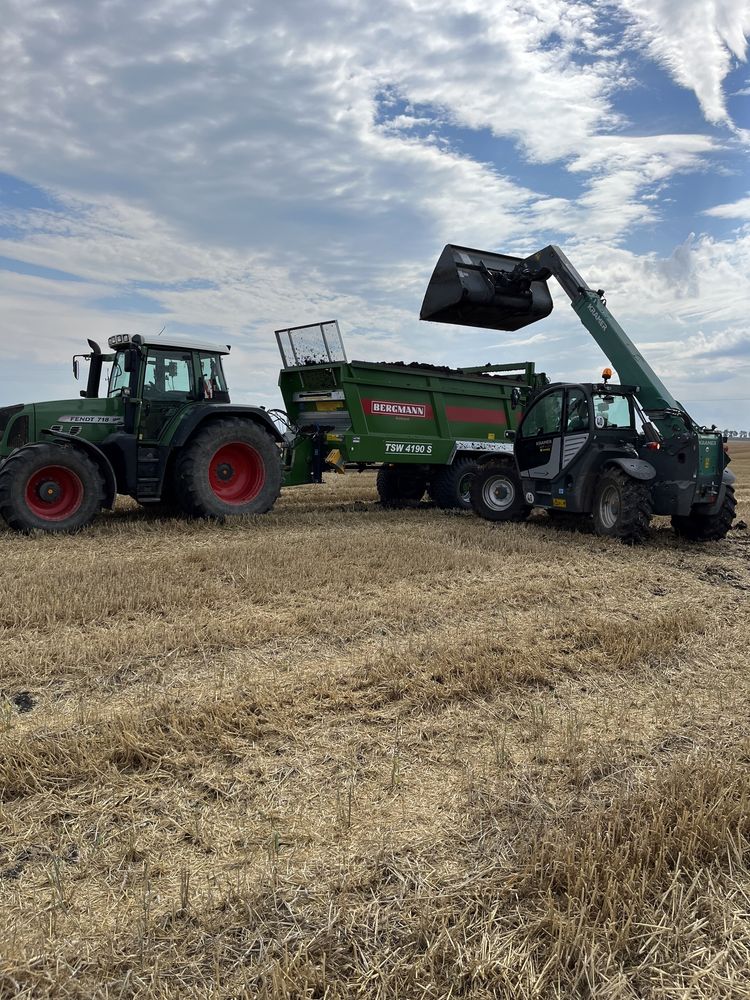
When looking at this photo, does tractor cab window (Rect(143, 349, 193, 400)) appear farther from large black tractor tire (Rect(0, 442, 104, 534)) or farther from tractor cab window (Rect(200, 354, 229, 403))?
large black tractor tire (Rect(0, 442, 104, 534))

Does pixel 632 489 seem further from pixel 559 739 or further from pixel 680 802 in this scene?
pixel 680 802

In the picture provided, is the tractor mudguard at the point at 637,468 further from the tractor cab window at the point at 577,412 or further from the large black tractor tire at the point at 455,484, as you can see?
the large black tractor tire at the point at 455,484

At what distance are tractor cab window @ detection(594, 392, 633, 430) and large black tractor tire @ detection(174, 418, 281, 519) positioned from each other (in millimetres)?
4288

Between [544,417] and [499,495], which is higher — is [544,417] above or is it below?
above

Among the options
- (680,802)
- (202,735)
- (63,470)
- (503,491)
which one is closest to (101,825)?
(202,735)

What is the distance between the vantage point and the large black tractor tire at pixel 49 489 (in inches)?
305

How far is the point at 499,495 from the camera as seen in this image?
10.3 m

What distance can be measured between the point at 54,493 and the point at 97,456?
65cm

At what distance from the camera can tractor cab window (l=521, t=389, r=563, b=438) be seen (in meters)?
9.22

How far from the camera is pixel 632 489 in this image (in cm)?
792

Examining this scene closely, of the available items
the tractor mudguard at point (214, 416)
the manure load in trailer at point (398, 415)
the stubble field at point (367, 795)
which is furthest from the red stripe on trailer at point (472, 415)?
the stubble field at point (367, 795)

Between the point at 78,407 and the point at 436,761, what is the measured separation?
745cm

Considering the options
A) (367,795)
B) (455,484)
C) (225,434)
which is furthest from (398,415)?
(367,795)

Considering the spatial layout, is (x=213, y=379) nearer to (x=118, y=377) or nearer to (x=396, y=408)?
(x=118, y=377)
